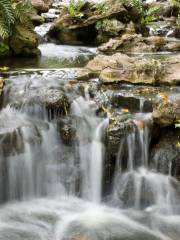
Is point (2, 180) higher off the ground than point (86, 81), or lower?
lower

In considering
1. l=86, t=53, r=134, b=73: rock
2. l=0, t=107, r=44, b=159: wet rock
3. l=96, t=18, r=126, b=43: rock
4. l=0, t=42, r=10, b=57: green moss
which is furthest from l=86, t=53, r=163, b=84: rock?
l=96, t=18, r=126, b=43: rock

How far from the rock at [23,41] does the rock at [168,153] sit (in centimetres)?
551

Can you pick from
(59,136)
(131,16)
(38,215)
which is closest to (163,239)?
(38,215)

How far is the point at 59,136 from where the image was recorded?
744 centimetres

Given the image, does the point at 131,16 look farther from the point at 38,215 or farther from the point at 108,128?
the point at 38,215

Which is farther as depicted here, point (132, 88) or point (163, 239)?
point (132, 88)

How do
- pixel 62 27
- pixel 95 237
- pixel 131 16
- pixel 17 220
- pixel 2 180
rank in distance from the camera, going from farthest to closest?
pixel 131 16
pixel 62 27
pixel 2 180
pixel 17 220
pixel 95 237

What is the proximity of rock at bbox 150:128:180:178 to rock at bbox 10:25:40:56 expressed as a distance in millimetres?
5511

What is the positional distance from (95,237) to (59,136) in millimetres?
2096

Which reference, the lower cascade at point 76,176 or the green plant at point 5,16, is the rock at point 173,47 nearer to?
the green plant at point 5,16

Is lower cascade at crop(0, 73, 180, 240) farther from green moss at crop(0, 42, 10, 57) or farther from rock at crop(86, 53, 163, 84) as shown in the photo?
green moss at crop(0, 42, 10, 57)

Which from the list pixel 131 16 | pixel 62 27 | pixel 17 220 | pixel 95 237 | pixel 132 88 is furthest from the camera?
pixel 131 16

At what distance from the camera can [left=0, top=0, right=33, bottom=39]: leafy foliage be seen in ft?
32.0

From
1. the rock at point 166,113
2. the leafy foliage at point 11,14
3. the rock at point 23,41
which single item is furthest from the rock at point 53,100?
the rock at point 23,41
